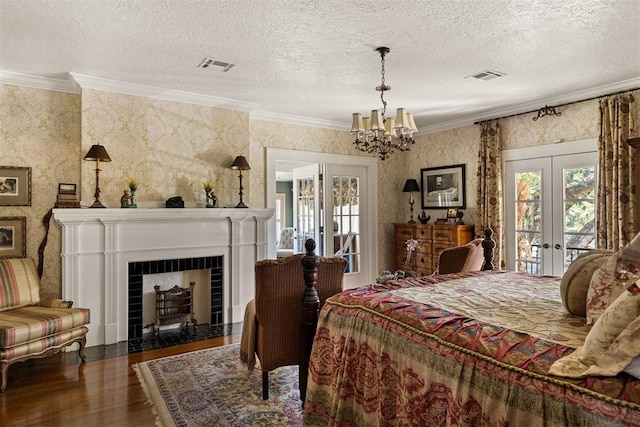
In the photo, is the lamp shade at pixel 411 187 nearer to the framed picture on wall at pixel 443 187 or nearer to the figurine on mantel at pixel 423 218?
the framed picture on wall at pixel 443 187

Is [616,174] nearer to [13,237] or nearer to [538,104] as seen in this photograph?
[538,104]

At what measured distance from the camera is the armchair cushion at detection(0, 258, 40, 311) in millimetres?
3289

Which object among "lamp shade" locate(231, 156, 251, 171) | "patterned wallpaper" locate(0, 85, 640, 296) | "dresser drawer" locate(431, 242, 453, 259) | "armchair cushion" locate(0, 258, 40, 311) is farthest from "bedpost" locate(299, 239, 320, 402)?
"dresser drawer" locate(431, 242, 453, 259)

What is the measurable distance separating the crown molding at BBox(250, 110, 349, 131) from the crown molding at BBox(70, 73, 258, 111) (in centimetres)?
30

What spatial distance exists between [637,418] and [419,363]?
0.73m

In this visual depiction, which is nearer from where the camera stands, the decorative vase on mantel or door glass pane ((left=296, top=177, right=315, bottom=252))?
the decorative vase on mantel

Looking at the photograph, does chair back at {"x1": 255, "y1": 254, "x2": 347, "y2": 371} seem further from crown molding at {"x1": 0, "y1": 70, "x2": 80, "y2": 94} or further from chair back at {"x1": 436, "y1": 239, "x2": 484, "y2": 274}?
crown molding at {"x1": 0, "y1": 70, "x2": 80, "y2": 94}

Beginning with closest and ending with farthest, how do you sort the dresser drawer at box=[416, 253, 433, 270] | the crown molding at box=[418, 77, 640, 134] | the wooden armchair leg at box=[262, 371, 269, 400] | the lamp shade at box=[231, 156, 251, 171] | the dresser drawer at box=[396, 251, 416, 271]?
1. the wooden armchair leg at box=[262, 371, 269, 400]
2. the crown molding at box=[418, 77, 640, 134]
3. the lamp shade at box=[231, 156, 251, 171]
4. the dresser drawer at box=[416, 253, 433, 270]
5. the dresser drawer at box=[396, 251, 416, 271]

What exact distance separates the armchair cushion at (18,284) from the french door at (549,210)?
5303mm

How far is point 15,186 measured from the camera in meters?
3.65

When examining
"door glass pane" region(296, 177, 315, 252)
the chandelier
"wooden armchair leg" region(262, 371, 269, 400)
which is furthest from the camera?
"door glass pane" region(296, 177, 315, 252)

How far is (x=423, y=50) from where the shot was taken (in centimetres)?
313

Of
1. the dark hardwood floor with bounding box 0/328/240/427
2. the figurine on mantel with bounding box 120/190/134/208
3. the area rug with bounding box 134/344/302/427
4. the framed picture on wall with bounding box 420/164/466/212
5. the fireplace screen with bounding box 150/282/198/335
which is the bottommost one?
the dark hardwood floor with bounding box 0/328/240/427

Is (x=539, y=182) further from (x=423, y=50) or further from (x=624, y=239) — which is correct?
(x=423, y=50)
